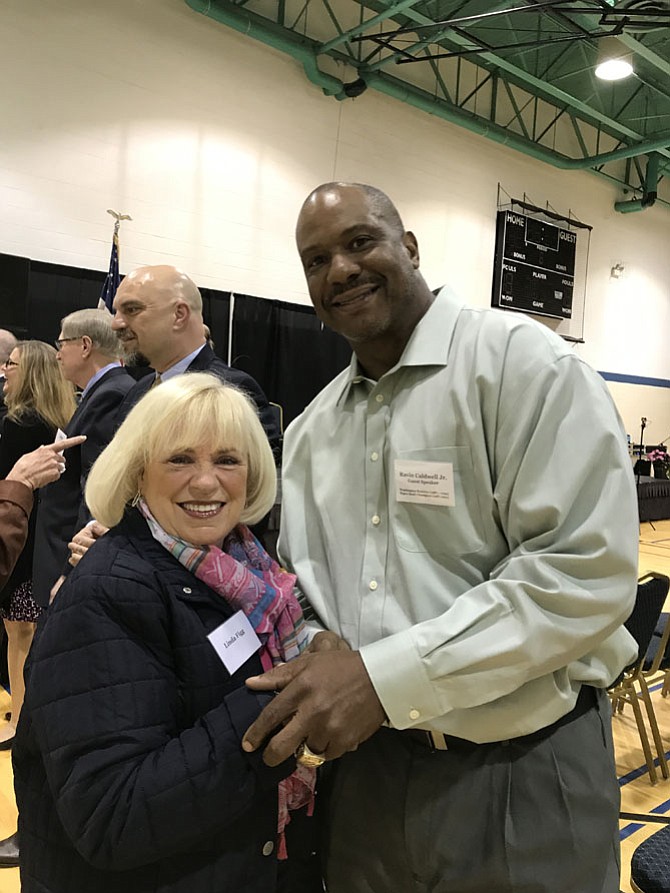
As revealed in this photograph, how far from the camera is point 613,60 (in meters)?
7.51

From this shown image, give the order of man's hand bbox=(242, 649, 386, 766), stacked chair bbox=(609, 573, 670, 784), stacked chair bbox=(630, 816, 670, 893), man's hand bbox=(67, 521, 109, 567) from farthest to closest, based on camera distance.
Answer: stacked chair bbox=(609, 573, 670, 784), man's hand bbox=(67, 521, 109, 567), stacked chair bbox=(630, 816, 670, 893), man's hand bbox=(242, 649, 386, 766)

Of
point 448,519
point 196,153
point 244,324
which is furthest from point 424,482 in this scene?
point 196,153

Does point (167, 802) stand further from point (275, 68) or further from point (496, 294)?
point (496, 294)

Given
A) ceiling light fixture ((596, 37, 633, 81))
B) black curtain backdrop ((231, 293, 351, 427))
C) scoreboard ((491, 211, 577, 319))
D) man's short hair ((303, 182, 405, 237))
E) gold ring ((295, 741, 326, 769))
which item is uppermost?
ceiling light fixture ((596, 37, 633, 81))

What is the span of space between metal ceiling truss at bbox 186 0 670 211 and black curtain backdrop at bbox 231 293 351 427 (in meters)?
2.60

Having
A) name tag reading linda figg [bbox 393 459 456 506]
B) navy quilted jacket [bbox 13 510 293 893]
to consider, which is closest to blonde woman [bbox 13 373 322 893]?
navy quilted jacket [bbox 13 510 293 893]

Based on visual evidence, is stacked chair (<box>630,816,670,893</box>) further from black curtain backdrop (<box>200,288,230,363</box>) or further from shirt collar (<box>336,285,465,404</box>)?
black curtain backdrop (<box>200,288,230,363</box>)

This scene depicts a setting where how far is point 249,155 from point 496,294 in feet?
13.7

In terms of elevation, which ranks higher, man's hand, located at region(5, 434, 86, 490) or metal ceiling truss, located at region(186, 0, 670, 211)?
metal ceiling truss, located at region(186, 0, 670, 211)

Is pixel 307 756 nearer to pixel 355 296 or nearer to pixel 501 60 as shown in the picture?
pixel 355 296

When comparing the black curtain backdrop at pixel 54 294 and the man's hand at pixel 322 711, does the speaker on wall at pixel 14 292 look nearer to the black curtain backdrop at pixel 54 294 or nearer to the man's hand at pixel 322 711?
the black curtain backdrop at pixel 54 294

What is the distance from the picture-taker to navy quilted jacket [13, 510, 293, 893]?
0.97 m

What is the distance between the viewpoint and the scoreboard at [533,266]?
9.69 meters

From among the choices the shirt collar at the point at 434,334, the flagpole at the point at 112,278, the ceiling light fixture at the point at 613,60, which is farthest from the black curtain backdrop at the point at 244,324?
the shirt collar at the point at 434,334
